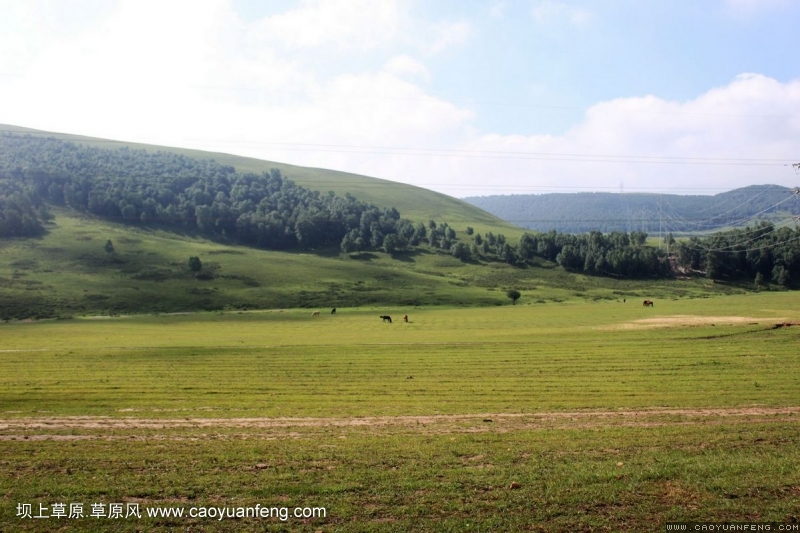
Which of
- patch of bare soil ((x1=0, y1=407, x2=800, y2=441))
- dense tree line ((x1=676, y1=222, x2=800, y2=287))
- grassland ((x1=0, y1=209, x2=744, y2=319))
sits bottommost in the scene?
grassland ((x1=0, y1=209, x2=744, y2=319))

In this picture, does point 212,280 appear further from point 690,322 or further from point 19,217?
point 690,322

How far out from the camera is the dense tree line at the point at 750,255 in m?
160

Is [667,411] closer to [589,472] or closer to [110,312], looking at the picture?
[589,472]

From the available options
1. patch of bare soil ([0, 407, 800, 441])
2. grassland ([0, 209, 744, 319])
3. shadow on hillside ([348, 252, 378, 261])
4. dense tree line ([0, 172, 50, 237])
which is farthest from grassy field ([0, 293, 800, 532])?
shadow on hillside ([348, 252, 378, 261])

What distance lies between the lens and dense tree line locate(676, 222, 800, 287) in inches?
6309

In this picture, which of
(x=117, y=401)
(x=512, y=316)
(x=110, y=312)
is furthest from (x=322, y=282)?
(x=117, y=401)

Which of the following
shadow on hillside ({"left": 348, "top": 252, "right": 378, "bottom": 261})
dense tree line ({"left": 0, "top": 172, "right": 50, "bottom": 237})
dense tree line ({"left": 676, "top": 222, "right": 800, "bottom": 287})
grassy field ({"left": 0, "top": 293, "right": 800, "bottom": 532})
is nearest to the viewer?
grassy field ({"left": 0, "top": 293, "right": 800, "bottom": 532})

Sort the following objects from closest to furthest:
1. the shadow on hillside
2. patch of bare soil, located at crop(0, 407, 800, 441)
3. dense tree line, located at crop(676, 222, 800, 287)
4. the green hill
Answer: patch of bare soil, located at crop(0, 407, 800, 441), the green hill, dense tree line, located at crop(676, 222, 800, 287), the shadow on hillside

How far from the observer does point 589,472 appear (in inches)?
559

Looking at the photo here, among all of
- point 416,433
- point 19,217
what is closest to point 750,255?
point 416,433

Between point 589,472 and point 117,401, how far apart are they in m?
19.9

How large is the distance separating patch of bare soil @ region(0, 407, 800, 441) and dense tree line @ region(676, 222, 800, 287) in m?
159

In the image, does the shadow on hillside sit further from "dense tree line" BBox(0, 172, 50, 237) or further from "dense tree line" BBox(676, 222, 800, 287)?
"dense tree line" BBox(676, 222, 800, 287)

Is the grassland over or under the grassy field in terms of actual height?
under
